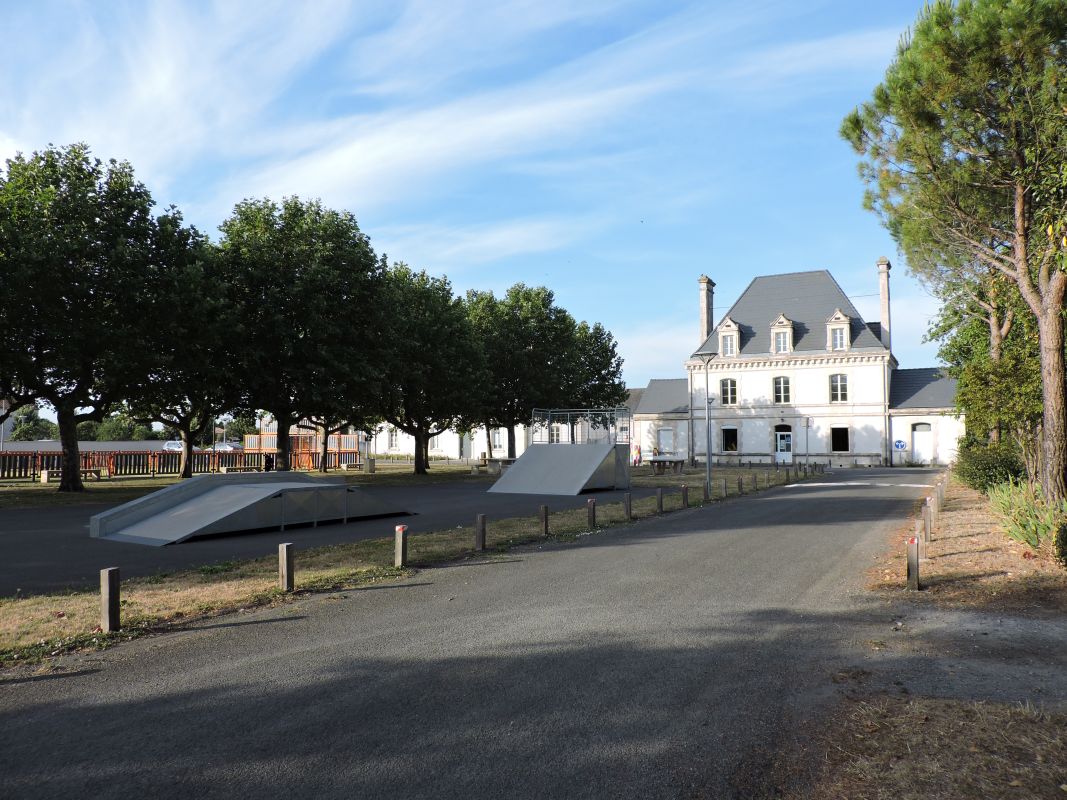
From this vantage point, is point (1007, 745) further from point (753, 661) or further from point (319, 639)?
point (319, 639)

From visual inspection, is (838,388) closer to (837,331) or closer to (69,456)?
(837,331)

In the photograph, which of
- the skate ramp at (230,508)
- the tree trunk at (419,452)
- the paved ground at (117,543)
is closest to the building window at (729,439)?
the tree trunk at (419,452)

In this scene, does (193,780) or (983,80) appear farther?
(983,80)

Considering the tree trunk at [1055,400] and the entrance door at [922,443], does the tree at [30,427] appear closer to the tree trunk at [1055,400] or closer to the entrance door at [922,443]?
the entrance door at [922,443]

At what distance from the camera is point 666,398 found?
55.9 meters

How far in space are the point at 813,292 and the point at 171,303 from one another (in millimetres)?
42979

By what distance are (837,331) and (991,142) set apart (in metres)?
36.5

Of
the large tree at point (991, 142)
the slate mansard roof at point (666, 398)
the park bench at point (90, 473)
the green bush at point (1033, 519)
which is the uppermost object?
the large tree at point (991, 142)

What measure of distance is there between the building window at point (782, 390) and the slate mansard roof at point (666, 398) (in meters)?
6.67

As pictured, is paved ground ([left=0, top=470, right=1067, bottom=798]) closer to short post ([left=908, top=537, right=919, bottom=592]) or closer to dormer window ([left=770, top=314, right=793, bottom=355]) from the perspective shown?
short post ([left=908, top=537, right=919, bottom=592])

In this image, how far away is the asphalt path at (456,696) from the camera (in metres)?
4.09

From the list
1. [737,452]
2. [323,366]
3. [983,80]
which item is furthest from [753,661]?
[737,452]

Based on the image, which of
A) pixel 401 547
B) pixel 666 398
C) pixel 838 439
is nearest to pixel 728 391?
pixel 666 398

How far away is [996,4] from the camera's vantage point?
40.6ft
